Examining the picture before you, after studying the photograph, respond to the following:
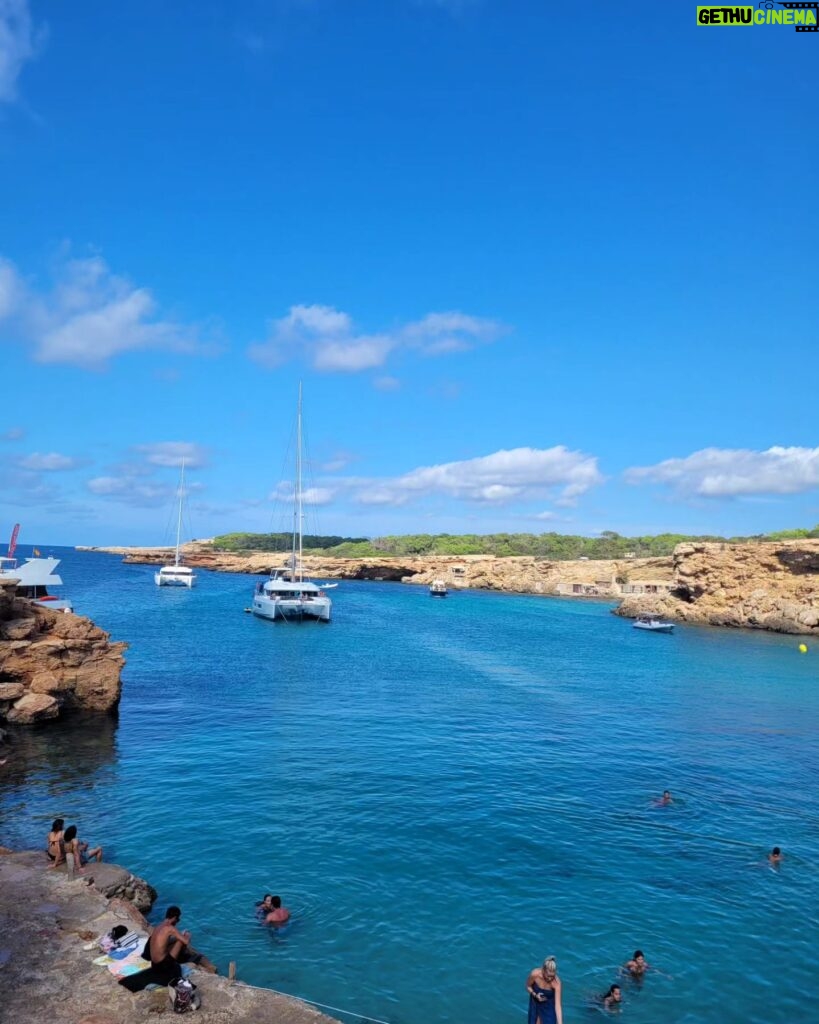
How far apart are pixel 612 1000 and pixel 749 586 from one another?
87.2 m

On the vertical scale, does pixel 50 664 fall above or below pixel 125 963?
above

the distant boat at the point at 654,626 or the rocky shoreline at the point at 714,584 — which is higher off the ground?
the rocky shoreline at the point at 714,584

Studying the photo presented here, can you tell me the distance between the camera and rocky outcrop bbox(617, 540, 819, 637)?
82.9m

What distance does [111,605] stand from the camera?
3455 inches

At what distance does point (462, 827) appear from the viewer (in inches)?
843

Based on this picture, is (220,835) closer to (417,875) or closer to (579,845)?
(417,875)

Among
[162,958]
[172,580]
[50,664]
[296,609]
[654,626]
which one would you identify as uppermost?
[50,664]

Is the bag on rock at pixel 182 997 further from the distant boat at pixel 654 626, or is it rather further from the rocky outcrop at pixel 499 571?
the rocky outcrop at pixel 499 571

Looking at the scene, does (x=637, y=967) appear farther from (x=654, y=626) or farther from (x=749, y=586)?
(x=749, y=586)

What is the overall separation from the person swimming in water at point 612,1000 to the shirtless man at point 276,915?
6.92m

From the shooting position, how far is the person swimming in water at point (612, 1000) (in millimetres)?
13242

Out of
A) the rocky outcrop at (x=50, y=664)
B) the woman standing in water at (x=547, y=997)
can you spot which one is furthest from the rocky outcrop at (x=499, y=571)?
the woman standing in water at (x=547, y=997)

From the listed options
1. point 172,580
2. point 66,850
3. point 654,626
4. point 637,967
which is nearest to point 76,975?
point 66,850

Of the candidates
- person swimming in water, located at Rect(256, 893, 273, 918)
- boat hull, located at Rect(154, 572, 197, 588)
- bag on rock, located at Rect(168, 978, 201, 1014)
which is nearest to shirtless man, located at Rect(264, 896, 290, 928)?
person swimming in water, located at Rect(256, 893, 273, 918)
